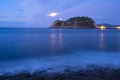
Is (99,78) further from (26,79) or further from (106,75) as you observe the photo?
(26,79)

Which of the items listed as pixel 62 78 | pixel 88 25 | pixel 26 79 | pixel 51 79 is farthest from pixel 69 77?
pixel 88 25

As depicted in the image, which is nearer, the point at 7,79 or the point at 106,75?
the point at 7,79

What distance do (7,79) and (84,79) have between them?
3397mm

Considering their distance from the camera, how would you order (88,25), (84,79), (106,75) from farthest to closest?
1. (88,25)
2. (106,75)
3. (84,79)

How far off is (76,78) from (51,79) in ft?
3.65

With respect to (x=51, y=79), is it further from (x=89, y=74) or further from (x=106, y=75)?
(x=106, y=75)

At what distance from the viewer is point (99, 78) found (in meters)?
8.02

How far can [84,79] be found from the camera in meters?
7.61

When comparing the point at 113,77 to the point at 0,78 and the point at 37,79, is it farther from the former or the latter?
the point at 0,78

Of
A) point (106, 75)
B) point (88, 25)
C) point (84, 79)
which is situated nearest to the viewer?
point (84, 79)

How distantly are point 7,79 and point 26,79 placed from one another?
87 cm

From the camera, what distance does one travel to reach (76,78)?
7.79 metres

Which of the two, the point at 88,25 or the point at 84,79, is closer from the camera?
the point at 84,79

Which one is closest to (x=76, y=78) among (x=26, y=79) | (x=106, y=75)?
(x=106, y=75)
